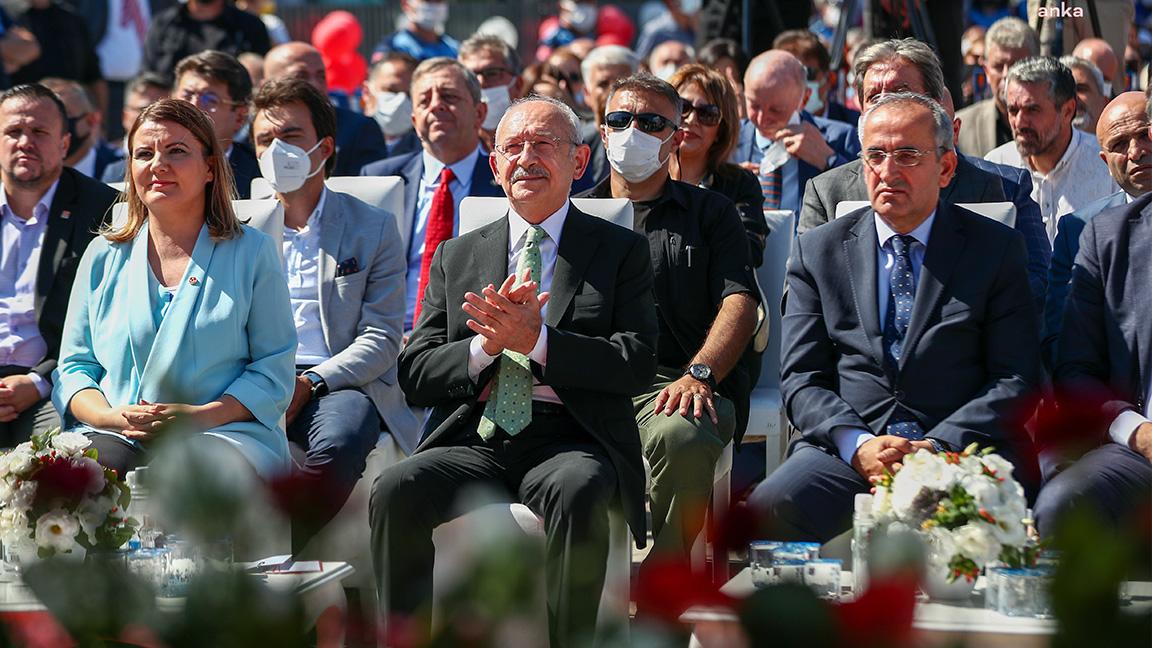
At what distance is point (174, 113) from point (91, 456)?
4.79ft

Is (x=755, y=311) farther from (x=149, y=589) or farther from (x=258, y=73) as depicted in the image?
(x=258, y=73)

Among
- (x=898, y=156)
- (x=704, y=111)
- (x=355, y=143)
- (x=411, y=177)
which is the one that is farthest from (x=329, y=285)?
(x=898, y=156)

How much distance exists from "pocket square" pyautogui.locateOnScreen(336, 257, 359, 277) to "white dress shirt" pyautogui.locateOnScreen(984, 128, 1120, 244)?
3019 mm

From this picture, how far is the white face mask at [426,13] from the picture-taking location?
10781 mm

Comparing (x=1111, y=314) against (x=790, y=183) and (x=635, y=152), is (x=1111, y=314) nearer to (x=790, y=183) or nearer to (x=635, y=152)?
(x=635, y=152)

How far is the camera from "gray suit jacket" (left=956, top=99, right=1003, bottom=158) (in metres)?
7.85

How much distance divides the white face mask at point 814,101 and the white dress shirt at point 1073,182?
155cm

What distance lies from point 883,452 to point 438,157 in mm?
3069

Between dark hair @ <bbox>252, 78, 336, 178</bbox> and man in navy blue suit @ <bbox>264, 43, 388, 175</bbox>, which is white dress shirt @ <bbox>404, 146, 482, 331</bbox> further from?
man in navy blue suit @ <bbox>264, 43, 388, 175</bbox>

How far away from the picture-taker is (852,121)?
791cm

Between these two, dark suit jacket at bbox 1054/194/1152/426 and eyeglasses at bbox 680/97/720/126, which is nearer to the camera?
dark suit jacket at bbox 1054/194/1152/426

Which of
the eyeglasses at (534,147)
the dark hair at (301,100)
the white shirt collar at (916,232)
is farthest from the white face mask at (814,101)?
the eyeglasses at (534,147)

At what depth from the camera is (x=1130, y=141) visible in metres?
Result: 5.55

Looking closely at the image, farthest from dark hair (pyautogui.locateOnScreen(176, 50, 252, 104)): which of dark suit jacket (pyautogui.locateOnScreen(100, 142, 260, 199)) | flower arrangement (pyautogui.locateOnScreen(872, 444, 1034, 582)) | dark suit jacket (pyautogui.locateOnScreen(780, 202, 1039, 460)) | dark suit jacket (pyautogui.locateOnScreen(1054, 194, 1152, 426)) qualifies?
flower arrangement (pyautogui.locateOnScreen(872, 444, 1034, 582))
